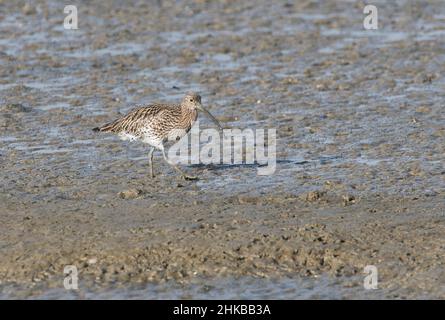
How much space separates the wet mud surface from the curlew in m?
0.32

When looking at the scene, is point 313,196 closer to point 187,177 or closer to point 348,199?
point 348,199

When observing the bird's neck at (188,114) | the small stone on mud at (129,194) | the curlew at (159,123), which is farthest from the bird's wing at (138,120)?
the small stone on mud at (129,194)

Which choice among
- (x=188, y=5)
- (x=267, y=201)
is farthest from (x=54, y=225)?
(x=188, y=5)

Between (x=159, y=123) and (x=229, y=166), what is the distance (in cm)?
89

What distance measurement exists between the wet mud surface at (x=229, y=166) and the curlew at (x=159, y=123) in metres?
0.32

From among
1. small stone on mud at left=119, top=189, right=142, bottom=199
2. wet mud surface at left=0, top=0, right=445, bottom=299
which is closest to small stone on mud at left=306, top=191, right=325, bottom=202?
wet mud surface at left=0, top=0, right=445, bottom=299

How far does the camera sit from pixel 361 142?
12.1 m

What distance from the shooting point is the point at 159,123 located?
11.3 metres

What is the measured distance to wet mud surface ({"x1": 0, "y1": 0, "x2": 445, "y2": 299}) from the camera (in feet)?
28.5

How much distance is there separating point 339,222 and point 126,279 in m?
2.07

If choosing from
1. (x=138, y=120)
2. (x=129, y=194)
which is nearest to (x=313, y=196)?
(x=129, y=194)

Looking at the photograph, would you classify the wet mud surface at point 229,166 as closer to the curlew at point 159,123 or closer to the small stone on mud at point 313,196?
the small stone on mud at point 313,196

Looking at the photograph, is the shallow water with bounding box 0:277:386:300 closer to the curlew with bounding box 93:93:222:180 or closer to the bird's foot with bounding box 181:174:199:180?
the bird's foot with bounding box 181:174:199:180

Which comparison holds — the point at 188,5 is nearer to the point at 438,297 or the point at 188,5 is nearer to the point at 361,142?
the point at 361,142
